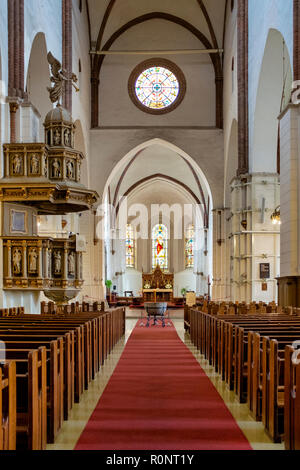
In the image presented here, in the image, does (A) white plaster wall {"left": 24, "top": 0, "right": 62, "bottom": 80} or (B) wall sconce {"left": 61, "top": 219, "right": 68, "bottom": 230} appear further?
(B) wall sconce {"left": 61, "top": 219, "right": 68, "bottom": 230}

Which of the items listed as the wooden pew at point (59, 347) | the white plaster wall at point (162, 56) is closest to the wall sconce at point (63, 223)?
the white plaster wall at point (162, 56)

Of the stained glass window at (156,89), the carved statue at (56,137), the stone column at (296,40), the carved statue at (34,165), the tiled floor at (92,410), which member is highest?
the stained glass window at (156,89)

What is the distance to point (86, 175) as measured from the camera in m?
27.9

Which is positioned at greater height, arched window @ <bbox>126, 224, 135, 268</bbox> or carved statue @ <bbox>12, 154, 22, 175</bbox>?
carved statue @ <bbox>12, 154, 22, 175</bbox>

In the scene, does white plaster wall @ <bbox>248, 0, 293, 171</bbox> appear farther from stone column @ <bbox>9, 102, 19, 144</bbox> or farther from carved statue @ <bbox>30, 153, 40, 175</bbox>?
stone column @ <bbox>9, 102, 19, 144</bbox>

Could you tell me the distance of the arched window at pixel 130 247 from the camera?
42031 mm

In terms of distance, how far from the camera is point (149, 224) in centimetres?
4331

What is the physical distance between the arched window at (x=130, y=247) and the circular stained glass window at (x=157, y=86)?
14.7 metres

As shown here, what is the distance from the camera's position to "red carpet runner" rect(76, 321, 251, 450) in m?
4.89

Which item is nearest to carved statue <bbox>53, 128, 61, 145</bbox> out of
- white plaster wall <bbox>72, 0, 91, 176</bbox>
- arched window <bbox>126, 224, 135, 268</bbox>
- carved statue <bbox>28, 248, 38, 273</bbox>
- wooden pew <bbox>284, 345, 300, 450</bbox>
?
carved statue <bbox>28, 248, 38, 273</bbox>

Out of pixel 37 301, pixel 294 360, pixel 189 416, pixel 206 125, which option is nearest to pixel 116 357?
pixel 37 301

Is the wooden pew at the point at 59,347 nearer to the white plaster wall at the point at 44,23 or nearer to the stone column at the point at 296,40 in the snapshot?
the stone column at the point at 296,40

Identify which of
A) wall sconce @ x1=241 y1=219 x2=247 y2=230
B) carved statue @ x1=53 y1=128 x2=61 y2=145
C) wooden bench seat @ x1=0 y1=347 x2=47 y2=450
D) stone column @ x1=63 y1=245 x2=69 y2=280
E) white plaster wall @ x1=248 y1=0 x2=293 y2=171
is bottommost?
wooden bench seat @ x1=0 y1=347 x2=47 y2=450

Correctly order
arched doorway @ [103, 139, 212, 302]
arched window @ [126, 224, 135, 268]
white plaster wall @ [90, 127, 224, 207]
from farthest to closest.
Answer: arched window @ [126, 224, 135, 268]
arched doorway @ [103, 139, 212, 302]
white plaster wall @ [90, 127, 224, 207]
